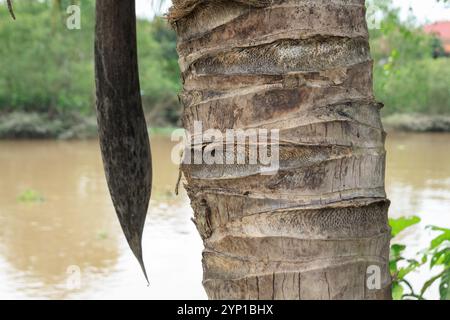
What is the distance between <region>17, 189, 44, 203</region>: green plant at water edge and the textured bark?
962 centimetres

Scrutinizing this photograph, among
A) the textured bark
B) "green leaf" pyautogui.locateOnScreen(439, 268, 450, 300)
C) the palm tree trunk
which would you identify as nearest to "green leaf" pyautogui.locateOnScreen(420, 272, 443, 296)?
"green leaf" pyautogui.locateOnScreen(439, 268, 450, 300)

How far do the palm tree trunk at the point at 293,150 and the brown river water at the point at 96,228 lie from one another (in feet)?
16.0

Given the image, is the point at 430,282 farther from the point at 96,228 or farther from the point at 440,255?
the point at 96,228

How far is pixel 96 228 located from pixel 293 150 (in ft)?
26.2

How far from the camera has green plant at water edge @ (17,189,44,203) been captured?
1063 cm

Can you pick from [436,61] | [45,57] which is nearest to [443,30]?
[436,61]

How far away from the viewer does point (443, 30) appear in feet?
85.5

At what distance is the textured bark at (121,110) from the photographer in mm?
1321

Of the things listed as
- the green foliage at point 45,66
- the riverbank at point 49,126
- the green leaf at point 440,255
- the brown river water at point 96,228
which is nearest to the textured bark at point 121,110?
the green leaf at point 440,255

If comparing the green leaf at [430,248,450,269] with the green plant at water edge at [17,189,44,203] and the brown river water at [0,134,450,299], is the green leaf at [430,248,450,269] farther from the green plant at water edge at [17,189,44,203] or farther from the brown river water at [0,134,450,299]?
the green plant at water edge at [17,189,44,203]

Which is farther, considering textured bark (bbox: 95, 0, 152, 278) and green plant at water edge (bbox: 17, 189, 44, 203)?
green plant at water edge (bbox: 17, 189, 44, 203)
